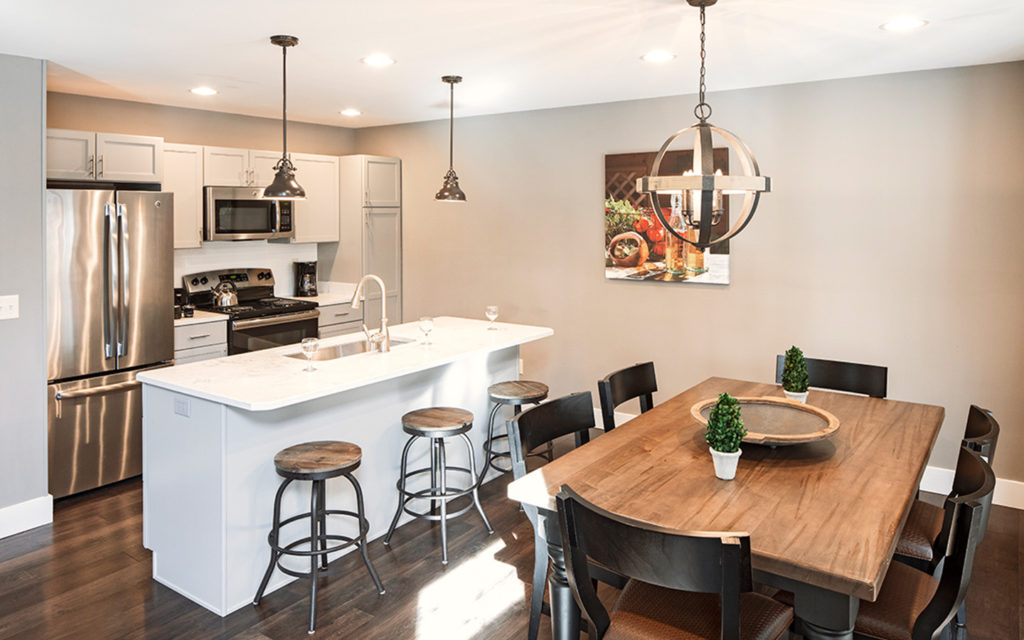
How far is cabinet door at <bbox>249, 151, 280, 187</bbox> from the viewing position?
Answer: 5.66 m

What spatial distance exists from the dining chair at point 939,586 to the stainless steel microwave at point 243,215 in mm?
4509

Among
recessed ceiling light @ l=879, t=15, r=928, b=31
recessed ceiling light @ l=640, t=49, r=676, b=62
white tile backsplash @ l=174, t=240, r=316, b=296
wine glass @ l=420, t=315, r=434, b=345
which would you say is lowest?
wine glass @ l=420, t=315, r=434, b=345

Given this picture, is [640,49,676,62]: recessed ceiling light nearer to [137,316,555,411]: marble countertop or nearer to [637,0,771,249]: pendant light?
[637,0,771,249]: pendant light

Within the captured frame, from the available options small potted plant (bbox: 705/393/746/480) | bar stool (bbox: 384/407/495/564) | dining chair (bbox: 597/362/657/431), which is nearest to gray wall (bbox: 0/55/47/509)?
bar stool (bbox: 384/407/495/564)

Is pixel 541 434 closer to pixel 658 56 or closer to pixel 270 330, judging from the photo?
pixel 658 56

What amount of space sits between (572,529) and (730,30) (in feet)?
8.04

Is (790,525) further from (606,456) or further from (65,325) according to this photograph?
(65,325)

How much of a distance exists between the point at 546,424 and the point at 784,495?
0.88 m

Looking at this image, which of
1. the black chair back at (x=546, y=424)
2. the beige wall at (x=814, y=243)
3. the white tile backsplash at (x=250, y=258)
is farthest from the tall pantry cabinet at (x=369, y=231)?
the black chair back at (x=546, y=424)

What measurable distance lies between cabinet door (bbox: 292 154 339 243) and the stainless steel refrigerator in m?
1.57

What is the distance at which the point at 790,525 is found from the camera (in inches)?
75.4

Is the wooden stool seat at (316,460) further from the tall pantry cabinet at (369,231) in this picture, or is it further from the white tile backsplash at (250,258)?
the tall pantry cabinet at (369,231)

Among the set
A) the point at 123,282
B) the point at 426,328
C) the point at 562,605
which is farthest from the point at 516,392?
the point at 123,282

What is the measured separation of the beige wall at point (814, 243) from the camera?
404 centimetres
